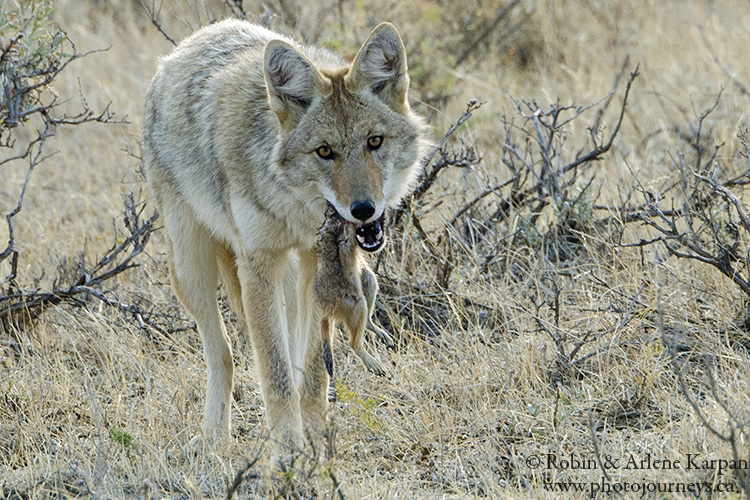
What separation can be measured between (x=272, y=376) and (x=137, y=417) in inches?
29.2

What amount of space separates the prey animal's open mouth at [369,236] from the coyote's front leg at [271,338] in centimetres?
64

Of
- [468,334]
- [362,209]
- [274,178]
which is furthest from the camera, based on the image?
[468,334]

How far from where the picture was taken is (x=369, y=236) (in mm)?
4027

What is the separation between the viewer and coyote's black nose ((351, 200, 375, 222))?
393 centimetres

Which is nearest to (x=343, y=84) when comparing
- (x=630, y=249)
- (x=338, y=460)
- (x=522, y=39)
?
(x=338, y=460)

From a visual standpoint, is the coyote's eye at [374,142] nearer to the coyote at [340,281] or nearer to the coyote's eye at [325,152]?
the coyote's eye at [325,152]

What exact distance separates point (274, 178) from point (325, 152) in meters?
0.33

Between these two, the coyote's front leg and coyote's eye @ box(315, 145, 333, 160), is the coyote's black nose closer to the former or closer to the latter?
coyote's eye @ box(315, 145, 333, 160)

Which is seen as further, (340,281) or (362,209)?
(340,281)

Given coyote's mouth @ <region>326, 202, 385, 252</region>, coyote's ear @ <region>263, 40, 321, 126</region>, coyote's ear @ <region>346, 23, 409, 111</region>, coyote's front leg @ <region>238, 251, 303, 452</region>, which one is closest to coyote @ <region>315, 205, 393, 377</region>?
coyote's mouth @ <region>326, 202, 385, 252</region>

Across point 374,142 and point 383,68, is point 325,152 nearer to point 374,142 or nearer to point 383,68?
point 374,142

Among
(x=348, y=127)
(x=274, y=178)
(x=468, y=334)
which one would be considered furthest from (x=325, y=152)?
(x=468, y=334)

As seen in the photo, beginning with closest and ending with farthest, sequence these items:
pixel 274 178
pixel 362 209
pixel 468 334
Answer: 1. pixel 362 209
2. pixel 274 178
3. pixel 468 334

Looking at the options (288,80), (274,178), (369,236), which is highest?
(288,80)
